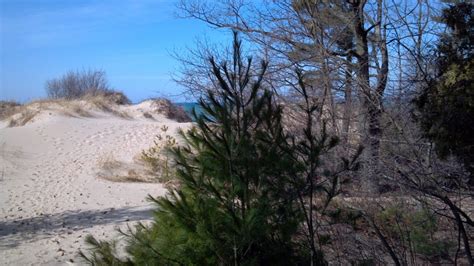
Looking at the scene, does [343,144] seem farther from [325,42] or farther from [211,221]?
[211,221]

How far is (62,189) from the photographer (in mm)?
11047

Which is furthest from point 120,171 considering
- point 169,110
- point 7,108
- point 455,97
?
point 7,108

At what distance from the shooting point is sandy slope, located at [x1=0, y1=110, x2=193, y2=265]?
6867 millimetres

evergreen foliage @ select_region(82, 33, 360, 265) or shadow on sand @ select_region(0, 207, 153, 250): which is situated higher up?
evergreen foliage @ select_region(82, 33, 360, 265)

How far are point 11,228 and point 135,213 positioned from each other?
2.09 metres

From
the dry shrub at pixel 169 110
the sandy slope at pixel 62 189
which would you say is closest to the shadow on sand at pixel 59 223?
the sandy slope at pixel 62 189

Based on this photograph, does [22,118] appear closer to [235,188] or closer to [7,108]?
[7,108]

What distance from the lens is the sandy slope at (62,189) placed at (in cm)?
687

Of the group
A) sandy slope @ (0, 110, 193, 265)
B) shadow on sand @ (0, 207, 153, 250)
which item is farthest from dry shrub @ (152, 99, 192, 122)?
shadow on sand @ (0, 207, 153, 250)

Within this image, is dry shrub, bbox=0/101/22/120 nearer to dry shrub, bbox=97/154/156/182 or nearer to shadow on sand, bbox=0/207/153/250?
dry shrub, bbox=97/154/156/182

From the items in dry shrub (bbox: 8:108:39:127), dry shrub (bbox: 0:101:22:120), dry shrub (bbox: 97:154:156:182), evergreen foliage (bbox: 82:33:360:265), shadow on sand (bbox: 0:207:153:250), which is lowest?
shadow on sand (bbox: 0:207:153:250)

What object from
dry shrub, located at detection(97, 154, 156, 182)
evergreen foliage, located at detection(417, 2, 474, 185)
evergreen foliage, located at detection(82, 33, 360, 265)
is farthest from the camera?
dry shrub, located at detection(97, 154, 156, 182)

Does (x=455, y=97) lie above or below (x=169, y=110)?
below

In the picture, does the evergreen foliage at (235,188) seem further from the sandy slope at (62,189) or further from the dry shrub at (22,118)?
the dry shrub at (22,118)
